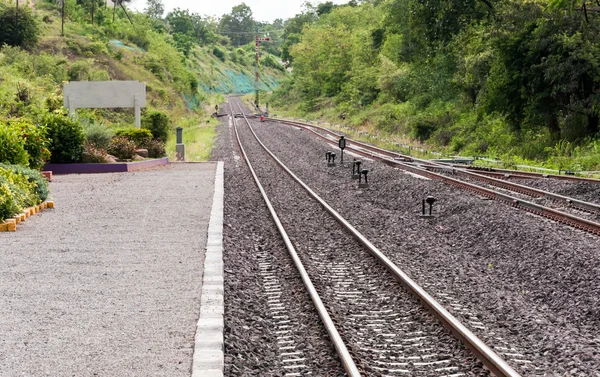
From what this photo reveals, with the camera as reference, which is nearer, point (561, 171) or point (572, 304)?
point (572, 304)

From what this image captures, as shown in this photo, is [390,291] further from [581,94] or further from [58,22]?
[58,22]

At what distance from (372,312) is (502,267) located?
323cm

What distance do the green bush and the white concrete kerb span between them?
46394 mm

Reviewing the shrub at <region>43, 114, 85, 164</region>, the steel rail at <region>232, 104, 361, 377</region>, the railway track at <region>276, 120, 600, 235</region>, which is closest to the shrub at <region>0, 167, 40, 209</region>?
the steel rail at <region>232, 104, 361, 377</region>

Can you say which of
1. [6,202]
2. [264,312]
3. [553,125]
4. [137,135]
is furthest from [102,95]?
[264,312]

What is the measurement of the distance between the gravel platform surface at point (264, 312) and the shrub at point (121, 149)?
1374cm

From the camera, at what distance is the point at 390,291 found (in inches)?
368

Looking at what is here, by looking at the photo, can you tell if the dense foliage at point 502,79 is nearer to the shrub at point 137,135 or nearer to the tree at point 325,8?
the shrub at point 137,135

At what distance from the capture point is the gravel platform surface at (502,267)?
725 cm

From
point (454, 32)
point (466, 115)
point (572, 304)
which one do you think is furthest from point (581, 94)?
point (572, 304)

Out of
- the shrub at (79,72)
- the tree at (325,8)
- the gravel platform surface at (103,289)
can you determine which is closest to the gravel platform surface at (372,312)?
the gravel platform surface at (103,289)

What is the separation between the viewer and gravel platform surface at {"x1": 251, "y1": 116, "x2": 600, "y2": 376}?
7.25 meters

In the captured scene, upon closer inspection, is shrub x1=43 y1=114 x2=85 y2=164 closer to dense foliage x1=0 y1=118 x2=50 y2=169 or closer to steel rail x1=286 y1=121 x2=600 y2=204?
dense foliage x1=0 y1=118 x2=50 y2=169

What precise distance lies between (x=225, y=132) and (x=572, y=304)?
144 feet
